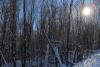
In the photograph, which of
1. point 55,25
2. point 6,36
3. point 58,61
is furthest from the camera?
point 55,25

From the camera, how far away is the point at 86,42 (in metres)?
14.9

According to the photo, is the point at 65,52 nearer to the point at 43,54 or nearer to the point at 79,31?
the point at 43,54

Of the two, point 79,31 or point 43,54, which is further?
point 79,31

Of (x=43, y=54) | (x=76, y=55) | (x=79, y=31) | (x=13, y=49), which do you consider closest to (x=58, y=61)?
(x=43, y=54)

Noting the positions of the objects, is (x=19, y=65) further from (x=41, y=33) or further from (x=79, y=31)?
(x=79, y=31)

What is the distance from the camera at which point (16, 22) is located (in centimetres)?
852

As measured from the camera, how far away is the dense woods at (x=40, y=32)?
8.20 m

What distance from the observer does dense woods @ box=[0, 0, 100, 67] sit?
820cm

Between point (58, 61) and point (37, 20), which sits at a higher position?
point (37, 20)

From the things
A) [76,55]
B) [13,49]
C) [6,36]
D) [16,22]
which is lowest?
[76,55]

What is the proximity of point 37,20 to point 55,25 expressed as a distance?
1022 millimetres

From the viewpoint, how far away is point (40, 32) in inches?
399

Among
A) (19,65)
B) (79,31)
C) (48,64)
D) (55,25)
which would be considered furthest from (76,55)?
(19,65)

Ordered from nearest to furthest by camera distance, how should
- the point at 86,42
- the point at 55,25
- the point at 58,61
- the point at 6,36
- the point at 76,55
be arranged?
the point at 6,36 < the point at 58,61 < the point at 55,25 < the point at 76,55 < the point at 86,42
